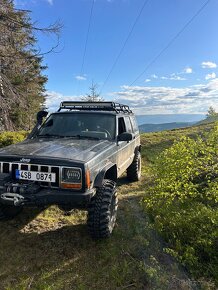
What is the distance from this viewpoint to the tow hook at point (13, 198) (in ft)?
13.1

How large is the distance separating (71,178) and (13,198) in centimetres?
85

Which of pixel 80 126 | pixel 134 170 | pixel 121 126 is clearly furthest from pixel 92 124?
pixel 134 170

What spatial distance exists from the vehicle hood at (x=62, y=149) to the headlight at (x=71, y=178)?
0.17 metres

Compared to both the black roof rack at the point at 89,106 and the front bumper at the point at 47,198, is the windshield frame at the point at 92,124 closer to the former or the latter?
the black roof rack at the point at 89,106

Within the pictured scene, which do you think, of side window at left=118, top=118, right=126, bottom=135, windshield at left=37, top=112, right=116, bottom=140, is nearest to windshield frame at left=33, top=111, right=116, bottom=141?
windshield at left=37, top=112, right=116, bottom=140

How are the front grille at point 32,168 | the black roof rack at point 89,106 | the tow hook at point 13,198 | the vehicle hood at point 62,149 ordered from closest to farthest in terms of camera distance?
the tow hook at point 13,198 < the front grille at point 32,168 < the vehicle hood at point 62,149 < the black roof rack at point 89,106

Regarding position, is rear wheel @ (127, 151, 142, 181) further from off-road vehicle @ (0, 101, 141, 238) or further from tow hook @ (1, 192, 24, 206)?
tow hook @ (1, 192, 24, 206)

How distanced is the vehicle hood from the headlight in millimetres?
172

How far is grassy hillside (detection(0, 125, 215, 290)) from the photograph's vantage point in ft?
12.1

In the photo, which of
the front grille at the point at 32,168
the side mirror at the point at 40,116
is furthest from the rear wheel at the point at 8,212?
the side mirror at the point at 40,116

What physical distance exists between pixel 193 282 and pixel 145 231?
1.53 metres

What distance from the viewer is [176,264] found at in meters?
4.18

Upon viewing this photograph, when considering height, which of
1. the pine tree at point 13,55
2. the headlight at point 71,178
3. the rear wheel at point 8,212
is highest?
the pine tree at point 13,55

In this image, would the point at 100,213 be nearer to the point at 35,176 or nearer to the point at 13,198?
the point at 35,176
